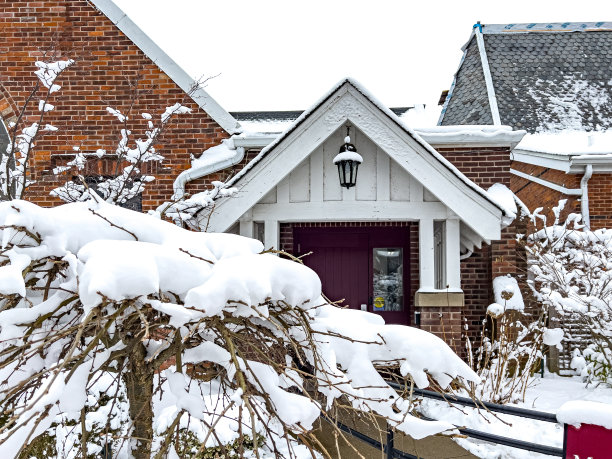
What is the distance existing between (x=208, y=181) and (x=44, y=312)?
5.48 meters

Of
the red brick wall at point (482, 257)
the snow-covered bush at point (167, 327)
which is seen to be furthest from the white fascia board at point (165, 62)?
the snow-covered bush at point (167, 327)

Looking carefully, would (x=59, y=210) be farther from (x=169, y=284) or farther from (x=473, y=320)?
(x=473, y=320)

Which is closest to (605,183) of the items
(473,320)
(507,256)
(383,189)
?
(507,256)

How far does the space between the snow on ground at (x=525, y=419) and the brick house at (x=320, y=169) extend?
92 centimetres

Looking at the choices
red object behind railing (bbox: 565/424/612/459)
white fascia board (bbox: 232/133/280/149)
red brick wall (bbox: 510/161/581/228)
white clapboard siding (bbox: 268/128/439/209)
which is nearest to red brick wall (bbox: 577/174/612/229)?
red brick wall (bbox: 510/161/581/228)

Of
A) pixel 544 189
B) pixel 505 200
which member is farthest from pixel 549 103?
pixel 505 200

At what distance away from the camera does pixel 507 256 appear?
25.9 ft

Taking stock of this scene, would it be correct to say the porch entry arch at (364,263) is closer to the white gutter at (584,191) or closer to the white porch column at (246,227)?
the white porch column at (246,227)

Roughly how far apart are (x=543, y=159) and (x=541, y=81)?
9.70 feet

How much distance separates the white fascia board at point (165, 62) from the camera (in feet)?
24.8

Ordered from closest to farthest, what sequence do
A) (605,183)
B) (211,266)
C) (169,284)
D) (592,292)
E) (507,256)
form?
(169,284), (211,266), (592,292), (507,256), (605,183)

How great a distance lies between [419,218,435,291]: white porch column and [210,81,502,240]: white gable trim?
0.40m

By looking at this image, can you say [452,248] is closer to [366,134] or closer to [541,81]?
[366,134]

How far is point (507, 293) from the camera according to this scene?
22.2ft
